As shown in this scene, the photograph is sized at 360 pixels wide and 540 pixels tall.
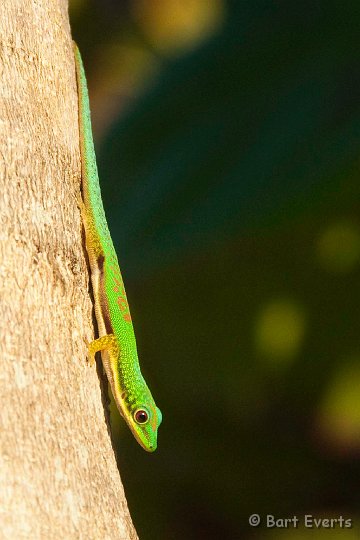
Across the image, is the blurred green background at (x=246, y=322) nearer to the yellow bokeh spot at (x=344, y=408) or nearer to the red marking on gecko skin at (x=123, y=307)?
the yellow bokeh spot at (x=344, y=408)

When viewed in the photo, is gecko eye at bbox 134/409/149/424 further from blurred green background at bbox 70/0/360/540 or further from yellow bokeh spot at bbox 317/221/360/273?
yellow bokeh spot at bbox 317/221/360/273

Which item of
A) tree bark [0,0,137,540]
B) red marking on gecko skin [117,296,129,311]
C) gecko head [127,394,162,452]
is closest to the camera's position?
tree bark [0,0,137,540]

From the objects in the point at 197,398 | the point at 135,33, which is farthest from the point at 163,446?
the point at 135,33

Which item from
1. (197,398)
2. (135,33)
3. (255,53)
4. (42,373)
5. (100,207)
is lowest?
(197,398)

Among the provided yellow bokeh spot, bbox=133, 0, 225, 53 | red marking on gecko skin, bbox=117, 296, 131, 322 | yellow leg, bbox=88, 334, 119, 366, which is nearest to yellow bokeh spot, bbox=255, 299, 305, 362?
red marking on gecko skin, bbox=117, 296, 131, 322

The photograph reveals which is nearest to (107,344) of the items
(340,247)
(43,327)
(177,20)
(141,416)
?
(141,416)

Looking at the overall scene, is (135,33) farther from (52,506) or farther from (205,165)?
(52,506)
